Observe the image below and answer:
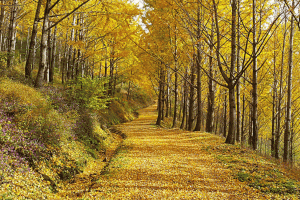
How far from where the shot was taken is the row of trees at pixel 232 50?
25.1ft

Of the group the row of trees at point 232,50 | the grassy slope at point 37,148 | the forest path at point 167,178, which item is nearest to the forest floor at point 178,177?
the forest path at point 167,178

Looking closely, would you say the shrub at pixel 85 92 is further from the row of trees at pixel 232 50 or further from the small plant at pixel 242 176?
the small plant at pixel 242 176

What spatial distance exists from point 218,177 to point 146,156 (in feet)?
Answer: 9.17

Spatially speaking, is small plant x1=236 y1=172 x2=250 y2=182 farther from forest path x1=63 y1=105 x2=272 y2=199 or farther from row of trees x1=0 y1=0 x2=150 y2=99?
row of trees x1=0 y1=0 x2=150 y2=99

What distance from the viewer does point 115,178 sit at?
16.5ft

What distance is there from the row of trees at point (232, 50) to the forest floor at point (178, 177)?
94.5 inches

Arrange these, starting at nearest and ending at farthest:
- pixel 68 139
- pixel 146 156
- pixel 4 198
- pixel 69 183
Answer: pixel 4 198 < pixel 69 183 < pixel 68 139 < pixel 146 156

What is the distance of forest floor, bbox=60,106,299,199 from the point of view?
4133 mm

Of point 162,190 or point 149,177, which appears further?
point 149,177

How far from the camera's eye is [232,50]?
7938mm

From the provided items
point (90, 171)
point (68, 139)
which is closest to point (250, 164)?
point (90, 171)

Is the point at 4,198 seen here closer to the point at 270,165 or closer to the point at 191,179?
the point at 191,179

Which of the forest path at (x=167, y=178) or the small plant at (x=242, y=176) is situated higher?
the small plant at (x=242, y=176)

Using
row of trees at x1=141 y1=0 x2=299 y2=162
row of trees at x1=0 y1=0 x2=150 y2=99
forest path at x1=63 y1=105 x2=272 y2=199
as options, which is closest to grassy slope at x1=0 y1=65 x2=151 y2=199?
forest path at x1=63 y1=105 x2=272 y2=199
